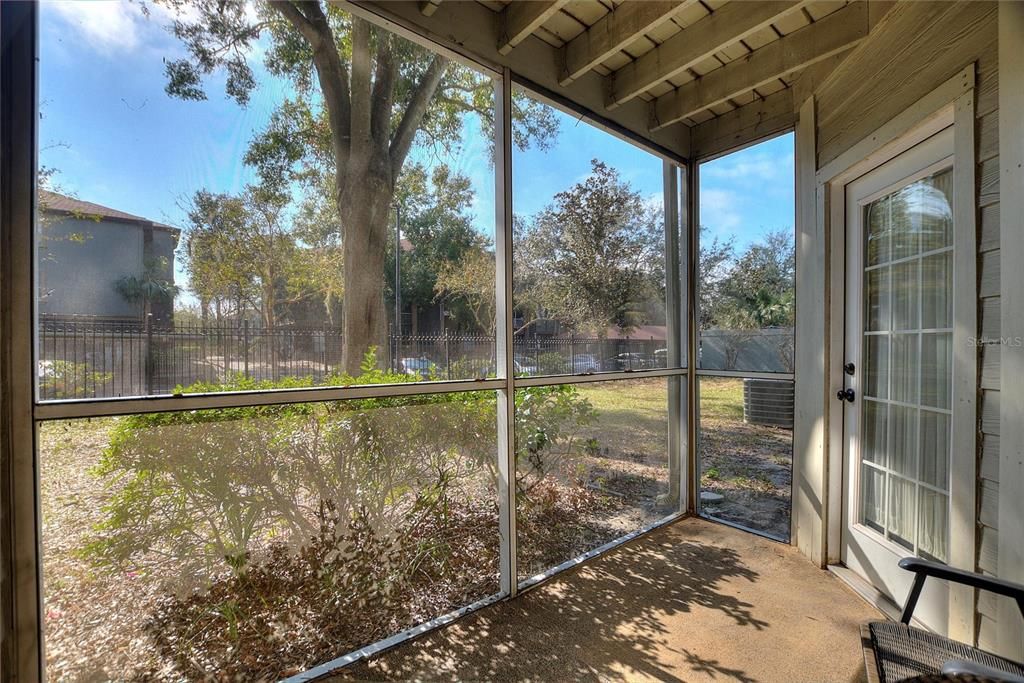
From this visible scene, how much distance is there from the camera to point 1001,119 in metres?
1.33

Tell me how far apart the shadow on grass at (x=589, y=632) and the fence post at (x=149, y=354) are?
123 cm

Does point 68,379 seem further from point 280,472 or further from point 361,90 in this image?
point 361,90

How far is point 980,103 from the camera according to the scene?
4.67 ft

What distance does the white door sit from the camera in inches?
68.1

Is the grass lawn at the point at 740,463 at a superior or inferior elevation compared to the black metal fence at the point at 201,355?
inferior

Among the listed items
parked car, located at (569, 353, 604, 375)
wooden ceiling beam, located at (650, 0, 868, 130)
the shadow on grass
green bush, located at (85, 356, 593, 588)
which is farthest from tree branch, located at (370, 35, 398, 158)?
the shadow on grass

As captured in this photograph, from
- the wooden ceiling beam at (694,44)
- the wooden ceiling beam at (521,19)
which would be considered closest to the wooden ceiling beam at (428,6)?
the wooden ceiling beam at (521,19)

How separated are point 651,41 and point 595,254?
3.76 feet

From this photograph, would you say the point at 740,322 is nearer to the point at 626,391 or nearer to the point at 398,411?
the point at 626,391

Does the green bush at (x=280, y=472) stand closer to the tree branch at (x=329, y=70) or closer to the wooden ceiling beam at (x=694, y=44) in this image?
the tree branch at (x=329, y=70)

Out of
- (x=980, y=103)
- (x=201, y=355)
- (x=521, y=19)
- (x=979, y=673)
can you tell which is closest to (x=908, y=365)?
(x=980, y=103)

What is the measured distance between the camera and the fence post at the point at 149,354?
133cm

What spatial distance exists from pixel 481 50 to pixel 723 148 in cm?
186

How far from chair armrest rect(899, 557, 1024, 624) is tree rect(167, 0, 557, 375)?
190 centimetres
